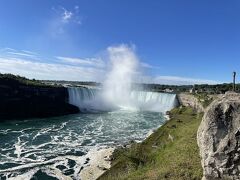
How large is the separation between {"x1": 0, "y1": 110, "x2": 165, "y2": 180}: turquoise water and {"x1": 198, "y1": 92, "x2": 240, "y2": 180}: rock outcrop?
49.8ft

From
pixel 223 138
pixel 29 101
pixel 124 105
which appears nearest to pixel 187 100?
pixel 124 105

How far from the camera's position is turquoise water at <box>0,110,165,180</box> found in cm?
2722

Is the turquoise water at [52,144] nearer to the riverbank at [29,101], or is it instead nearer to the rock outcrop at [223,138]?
the riverbank at [29,101]

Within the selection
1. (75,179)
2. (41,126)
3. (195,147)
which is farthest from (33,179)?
(41,126)

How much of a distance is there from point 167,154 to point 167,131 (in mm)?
12274

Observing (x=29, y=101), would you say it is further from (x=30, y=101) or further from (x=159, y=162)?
(x=159, y=162)

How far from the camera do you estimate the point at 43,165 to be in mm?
28578

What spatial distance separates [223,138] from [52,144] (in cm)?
2815

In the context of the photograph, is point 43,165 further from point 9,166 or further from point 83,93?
point 83,93

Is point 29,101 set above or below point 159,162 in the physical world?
above

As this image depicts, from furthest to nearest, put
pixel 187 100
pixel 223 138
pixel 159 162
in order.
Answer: pixel 187 100 → pixel 159 162 → pixel 223 138

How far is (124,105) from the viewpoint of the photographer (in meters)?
91.7

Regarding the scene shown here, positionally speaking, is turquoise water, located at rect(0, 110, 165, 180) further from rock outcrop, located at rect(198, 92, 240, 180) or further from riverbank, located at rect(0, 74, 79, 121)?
rock outcrop, located at rect(198, 92, 240, 180)

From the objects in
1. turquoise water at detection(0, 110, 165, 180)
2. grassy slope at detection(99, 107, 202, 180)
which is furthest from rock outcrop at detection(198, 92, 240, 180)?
turquoise water at detection(0, 110, 165, 180)
